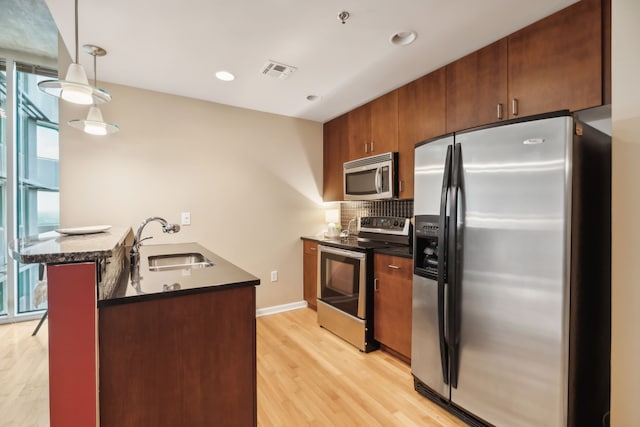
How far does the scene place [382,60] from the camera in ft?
7.33

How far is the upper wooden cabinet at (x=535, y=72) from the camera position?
1.56m

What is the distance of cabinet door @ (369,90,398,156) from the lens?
2.76m

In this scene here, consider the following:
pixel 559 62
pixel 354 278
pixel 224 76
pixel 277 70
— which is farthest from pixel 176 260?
pixel 559 62

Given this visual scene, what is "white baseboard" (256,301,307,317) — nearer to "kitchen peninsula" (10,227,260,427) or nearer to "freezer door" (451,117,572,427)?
"kitchen peninsula" (10,227,260,427)

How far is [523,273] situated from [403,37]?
5.18 ft

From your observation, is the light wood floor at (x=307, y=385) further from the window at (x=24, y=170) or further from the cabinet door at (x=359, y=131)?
the cabinet door at (x=359, y=131)

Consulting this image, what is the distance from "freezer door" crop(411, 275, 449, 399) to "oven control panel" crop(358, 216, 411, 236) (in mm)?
808

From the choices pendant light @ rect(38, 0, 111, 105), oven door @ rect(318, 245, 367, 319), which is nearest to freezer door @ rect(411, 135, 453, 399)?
oven door @ rect(318, 245, 367, 319)

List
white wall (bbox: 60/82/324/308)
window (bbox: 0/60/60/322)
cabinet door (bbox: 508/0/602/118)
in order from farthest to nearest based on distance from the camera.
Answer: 1. window (bbox: 0/60/60/322)
2. white wall (bbox: 60/82/324/308)
3. cabinet door (bbox: 508/0/602/118)

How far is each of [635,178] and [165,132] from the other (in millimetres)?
3346

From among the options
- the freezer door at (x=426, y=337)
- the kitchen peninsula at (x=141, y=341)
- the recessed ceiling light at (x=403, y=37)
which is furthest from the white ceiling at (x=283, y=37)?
the freezer door at (x=426, y=337)

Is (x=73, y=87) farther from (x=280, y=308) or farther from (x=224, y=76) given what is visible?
(x=280, y=308)

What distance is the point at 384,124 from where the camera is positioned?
2.88m

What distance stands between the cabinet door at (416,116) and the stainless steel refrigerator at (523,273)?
712 millimetres
